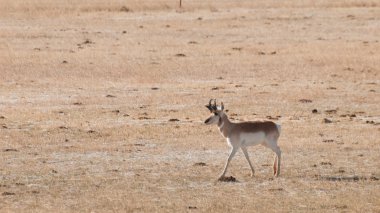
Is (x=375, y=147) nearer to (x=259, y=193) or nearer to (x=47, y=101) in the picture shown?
(x=259, y=193)

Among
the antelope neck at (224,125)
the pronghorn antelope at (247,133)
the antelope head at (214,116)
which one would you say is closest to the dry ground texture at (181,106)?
the pronghorn antelope at (247,133)

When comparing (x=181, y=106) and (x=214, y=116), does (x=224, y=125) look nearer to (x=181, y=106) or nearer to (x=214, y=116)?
(x=214, y=116)

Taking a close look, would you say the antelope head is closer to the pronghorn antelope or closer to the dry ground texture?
the pronghorn antelope

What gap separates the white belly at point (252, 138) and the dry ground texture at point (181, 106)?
Result: 601mm

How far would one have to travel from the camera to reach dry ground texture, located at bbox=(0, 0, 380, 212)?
17.2 m

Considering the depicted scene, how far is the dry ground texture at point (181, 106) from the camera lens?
1723 centimetres

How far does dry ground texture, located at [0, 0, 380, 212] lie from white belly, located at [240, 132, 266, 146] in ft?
1.97

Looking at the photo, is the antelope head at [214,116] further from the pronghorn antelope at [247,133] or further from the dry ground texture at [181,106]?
the dry ground texture at [181,106]

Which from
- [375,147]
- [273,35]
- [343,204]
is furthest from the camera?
[273,35]

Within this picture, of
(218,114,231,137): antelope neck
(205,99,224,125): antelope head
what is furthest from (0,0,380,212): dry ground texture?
(205,99,224,125): antelope head

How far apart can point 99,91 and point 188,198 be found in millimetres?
14160

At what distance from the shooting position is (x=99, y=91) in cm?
3048

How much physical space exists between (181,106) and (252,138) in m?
9.03

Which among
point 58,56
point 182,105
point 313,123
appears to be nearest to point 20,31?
point 58,56
